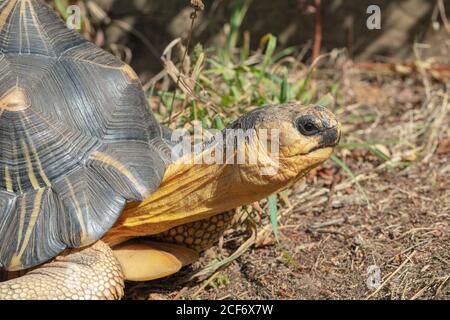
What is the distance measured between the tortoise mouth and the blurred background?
28.7 inches

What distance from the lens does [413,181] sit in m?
3.37

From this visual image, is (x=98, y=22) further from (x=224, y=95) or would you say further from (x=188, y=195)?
(x=188, y=195)

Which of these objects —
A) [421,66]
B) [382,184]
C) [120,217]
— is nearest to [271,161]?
[120,217]

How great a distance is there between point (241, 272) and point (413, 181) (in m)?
1.02

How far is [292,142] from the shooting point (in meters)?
2.27

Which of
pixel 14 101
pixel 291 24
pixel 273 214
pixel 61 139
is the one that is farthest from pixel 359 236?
pixel 291 24

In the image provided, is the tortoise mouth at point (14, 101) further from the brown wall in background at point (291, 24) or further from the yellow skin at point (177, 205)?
the brown wall in background at point (291, 24)

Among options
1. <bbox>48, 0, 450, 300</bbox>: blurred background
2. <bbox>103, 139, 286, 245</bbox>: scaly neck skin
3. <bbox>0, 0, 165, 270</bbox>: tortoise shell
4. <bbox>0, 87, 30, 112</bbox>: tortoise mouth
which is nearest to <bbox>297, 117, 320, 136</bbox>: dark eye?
<bbox>103, 139, 286, 245</bbox>: scaly neck skin

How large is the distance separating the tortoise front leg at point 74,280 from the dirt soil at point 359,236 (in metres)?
0.44

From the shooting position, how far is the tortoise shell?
7.52 ft

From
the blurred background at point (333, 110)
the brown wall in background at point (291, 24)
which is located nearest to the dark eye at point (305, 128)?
the blurred background at point (333, 110)

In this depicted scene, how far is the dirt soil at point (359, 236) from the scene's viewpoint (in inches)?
104

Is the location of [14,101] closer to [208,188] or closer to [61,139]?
[61,139]
